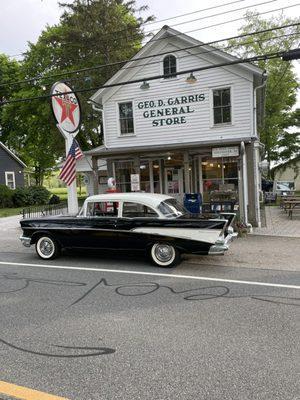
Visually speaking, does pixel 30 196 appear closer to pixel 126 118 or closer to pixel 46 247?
pixel 126 118

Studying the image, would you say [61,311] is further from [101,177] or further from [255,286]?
[101,177]

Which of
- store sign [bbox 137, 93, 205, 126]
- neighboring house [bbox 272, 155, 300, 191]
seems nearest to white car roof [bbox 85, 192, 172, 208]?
store sign [bbox 137, 93, 205, 126]

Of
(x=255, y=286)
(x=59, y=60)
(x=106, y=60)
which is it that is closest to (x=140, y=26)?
(x=106, y=60)

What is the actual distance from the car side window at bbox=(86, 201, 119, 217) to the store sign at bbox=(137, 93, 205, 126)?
781 cm

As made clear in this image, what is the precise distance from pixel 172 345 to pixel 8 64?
129ft

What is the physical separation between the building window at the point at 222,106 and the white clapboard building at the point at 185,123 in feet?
0.13

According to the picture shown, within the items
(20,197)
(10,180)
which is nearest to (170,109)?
(20,197)

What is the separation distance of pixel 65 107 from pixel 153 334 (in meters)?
10.0

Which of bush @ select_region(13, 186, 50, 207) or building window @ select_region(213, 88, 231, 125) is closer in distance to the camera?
building window @ select_region(213, 88, 231, 125)

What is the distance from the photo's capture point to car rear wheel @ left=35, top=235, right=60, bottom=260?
8762 mm

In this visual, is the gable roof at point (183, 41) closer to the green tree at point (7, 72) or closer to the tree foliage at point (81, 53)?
the tree foliage at point (81, 53)

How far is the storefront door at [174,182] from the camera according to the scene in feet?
55.7

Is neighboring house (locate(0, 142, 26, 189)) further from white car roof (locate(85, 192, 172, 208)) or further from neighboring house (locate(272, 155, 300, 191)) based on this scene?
white car roof (locate(85, 192, 172, 208))

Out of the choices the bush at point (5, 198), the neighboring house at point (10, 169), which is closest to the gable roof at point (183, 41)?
the bush at point (5, 198)
